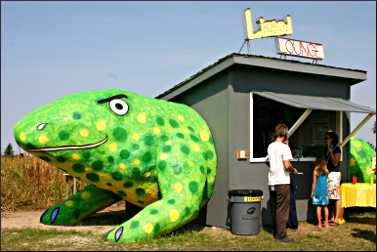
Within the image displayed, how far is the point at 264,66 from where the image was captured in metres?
8.47

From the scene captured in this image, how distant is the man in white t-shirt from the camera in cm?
716

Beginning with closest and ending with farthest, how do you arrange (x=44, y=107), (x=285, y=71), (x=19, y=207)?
(x=44, y=107) < (x=285, y=71) < (x=19, y=207)

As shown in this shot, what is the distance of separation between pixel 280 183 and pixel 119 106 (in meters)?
3.11

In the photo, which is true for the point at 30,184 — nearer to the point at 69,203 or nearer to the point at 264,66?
the point at 69,203

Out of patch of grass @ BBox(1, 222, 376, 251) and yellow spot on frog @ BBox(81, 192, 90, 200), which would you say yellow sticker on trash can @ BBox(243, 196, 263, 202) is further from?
yellow spot on frog @ BBox(81, 192, 90, 200)

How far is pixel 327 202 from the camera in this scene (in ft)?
27.0

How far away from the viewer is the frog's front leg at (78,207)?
8.86 m

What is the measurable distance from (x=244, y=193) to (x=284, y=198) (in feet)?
2.66

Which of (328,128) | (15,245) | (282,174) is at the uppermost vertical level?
(328,128)

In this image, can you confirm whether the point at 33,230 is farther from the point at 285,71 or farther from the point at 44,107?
the point at 285,71

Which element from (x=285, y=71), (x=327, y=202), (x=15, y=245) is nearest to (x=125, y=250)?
(x=15, y=245)

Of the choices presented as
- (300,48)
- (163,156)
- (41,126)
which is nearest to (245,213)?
(163,156)

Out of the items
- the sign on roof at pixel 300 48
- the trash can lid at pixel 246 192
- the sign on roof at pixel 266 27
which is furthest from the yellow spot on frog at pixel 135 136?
the sign on roof at pixel 300 48

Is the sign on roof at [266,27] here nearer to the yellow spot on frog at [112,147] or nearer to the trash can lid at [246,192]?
the trash can lid at [246,192]
